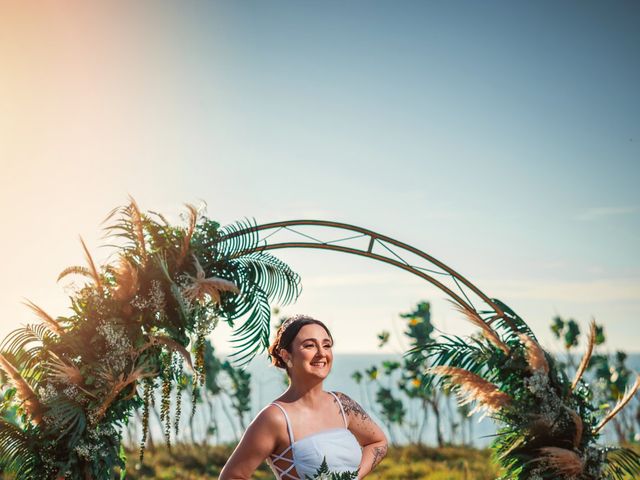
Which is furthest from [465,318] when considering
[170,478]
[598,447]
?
[170,478]

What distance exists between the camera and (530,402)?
6.05 meters

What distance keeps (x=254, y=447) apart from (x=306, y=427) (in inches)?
14.2

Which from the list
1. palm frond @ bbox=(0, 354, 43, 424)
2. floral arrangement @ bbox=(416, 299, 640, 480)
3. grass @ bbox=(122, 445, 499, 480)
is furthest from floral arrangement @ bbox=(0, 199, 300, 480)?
grass @ bbox=(122, 445, 499, 480)

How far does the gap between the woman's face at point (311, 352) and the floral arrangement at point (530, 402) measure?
6.10ft

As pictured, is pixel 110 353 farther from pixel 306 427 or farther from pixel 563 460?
pixel 563 460

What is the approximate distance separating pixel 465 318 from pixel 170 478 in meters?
→ 10.5

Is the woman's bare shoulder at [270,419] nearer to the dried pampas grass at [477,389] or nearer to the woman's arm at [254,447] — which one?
the woman's arm at [254,447]

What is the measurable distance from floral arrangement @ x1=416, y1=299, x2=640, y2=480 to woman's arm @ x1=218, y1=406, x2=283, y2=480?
7.32ft

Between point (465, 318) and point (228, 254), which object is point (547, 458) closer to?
point (465, 318)

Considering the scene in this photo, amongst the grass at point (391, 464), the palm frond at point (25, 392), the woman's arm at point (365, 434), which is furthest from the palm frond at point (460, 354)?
the grass at point (391, 464)

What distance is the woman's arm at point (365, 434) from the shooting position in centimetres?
445

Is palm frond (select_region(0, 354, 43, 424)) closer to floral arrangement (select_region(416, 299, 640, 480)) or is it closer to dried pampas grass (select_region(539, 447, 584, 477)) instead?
floral arrangement (select_region(416, 299, 640, 480))

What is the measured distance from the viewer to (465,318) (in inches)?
241

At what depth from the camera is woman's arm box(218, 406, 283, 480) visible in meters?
3.93
